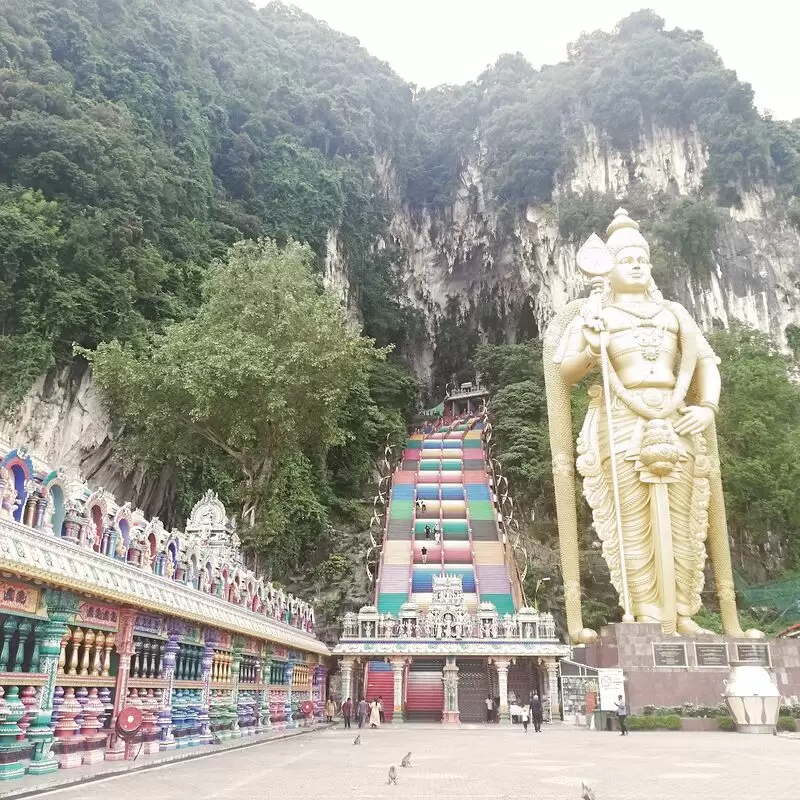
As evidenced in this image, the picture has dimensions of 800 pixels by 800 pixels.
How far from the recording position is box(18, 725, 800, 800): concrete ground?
445 centimetres

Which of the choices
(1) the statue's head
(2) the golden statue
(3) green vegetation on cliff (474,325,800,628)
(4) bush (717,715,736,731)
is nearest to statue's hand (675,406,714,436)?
(2) the golden statue

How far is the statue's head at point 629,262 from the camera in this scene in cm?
1243

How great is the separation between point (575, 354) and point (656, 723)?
5.92 m

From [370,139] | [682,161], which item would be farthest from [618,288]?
[370,139]

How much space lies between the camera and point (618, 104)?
3241 cm

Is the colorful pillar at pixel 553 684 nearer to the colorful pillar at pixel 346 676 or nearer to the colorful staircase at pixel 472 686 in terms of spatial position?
the colorful staircase at pixel 472 686

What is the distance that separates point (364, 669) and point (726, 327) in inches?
750

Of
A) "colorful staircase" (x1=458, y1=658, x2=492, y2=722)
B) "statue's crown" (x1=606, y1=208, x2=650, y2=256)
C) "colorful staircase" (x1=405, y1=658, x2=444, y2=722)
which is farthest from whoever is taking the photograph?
"colorful staircase" (x1=458, y1=658, x2=492, y2=722)

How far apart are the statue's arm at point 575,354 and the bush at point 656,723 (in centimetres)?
567

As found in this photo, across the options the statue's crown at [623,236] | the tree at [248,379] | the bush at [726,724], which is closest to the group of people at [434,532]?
the tree at [248,379]

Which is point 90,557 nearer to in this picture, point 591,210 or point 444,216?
point 591,210

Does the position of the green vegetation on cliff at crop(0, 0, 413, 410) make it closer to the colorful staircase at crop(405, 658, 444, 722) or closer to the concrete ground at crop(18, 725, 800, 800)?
the colorful staircase at crop(405, 658, 444, 722)

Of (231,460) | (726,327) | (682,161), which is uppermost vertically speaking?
(682,161)

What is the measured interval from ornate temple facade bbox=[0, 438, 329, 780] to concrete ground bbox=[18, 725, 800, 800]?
1.58ft
